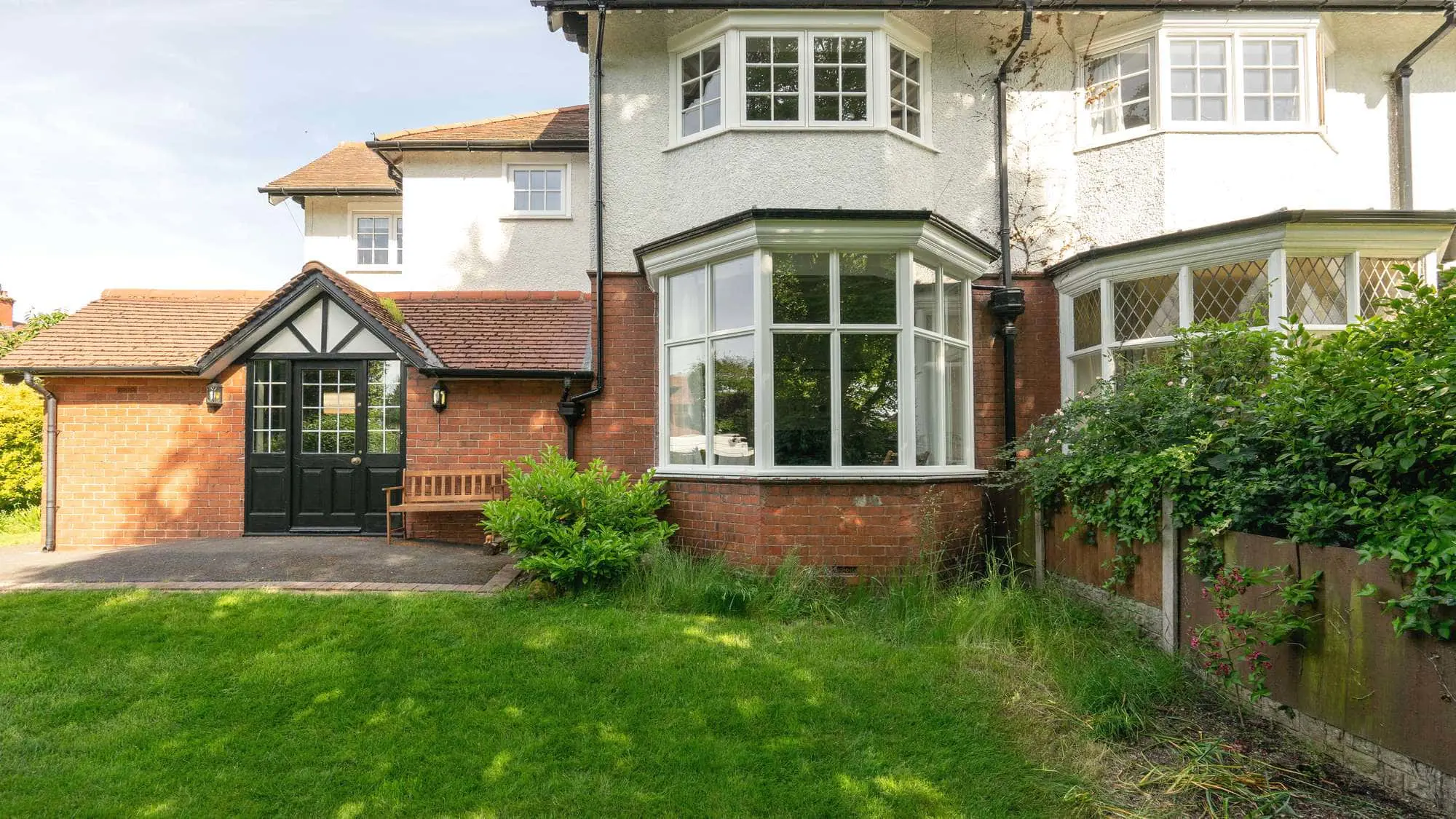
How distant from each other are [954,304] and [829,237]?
5.65 ft

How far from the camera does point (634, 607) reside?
5441 millimetres

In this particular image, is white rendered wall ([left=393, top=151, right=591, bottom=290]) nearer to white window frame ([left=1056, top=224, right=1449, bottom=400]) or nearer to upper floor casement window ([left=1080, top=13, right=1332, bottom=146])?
white window frame ([left=1056, top=224, right=1449, bottom=400])

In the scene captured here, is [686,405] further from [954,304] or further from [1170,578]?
[1170,578]

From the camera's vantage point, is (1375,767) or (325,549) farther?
(325,549)

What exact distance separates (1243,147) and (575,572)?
829cm

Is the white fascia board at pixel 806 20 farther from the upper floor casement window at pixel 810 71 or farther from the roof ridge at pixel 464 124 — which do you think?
the roof ridge at pixel 464 124

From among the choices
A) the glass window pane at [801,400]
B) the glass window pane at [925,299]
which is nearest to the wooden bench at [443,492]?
the glass window pane at [801,400]

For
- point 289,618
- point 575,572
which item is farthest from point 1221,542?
point 289,618

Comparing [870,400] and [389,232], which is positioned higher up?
[389,232]

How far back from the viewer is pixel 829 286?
6488mm

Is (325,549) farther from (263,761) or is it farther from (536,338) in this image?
(263,761)

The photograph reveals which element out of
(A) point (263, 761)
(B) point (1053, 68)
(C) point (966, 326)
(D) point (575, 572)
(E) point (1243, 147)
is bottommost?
(A) point (263, 761)

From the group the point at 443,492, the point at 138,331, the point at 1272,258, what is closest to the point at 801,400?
the point at 1272,258

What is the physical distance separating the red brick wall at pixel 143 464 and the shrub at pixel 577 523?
5129mm
